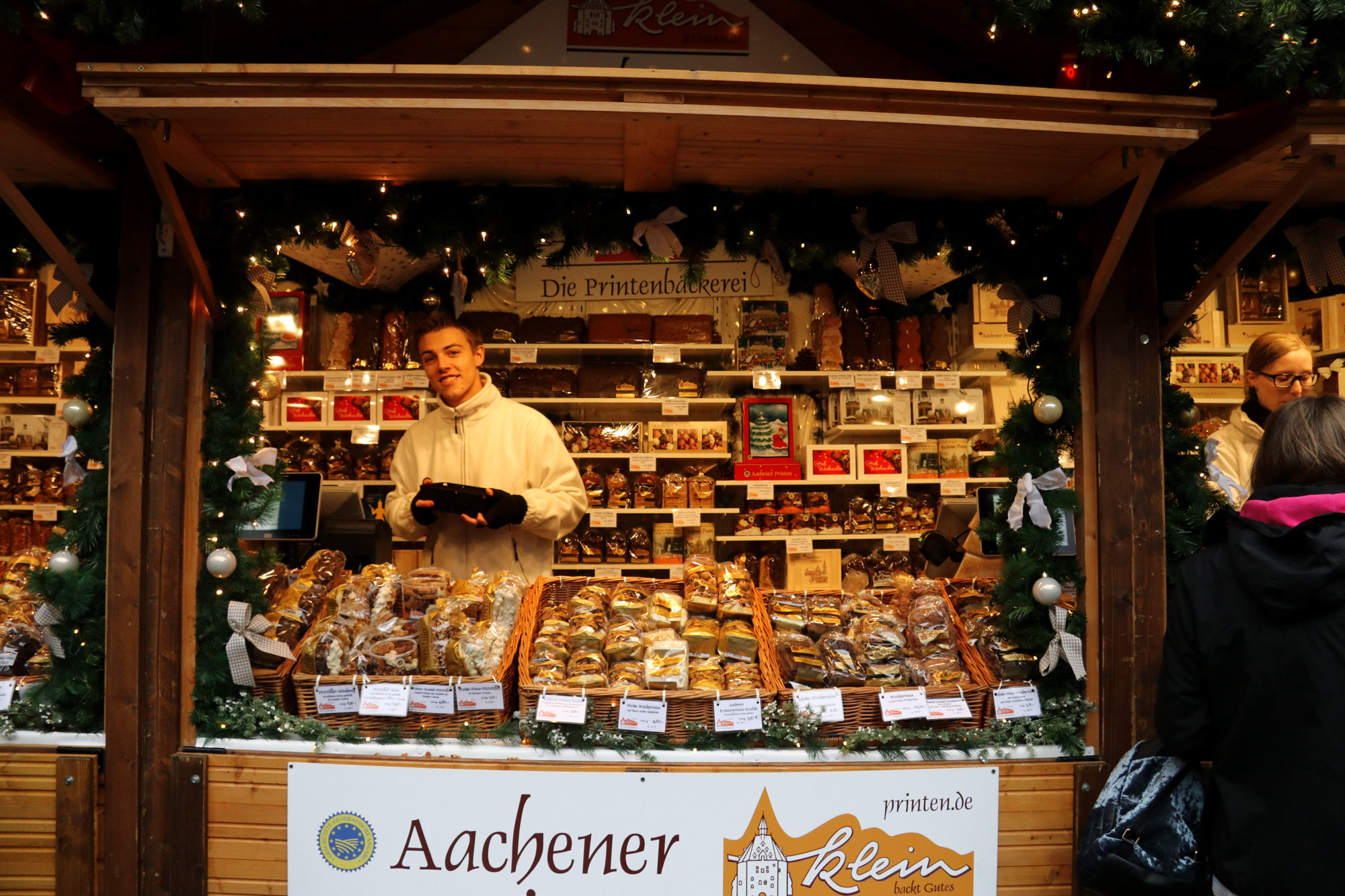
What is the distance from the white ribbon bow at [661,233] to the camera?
278 centimetres

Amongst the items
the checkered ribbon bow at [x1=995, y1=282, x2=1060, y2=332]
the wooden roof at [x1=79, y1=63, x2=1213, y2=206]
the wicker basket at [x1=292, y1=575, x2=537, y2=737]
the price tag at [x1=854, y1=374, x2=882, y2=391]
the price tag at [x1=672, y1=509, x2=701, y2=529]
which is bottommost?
the wicker basket at [x1=292, y1=575, x2=537, y2=737]

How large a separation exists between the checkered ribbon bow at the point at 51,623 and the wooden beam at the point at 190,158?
132cm

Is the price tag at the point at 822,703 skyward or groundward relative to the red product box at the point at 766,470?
groundward

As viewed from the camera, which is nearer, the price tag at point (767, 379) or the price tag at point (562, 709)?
the price tag at point (562, 709)

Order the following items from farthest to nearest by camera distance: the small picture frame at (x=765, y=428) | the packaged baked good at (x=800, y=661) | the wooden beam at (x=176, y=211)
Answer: the small picture frame at (x=765, y=428)
the packaged baked good at (x=800, y=661)
the wooden beam at (x=176, y=211)

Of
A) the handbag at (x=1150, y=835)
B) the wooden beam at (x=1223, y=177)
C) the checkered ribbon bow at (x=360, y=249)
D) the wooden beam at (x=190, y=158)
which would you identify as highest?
the wooden beam at (x=190, y=158)

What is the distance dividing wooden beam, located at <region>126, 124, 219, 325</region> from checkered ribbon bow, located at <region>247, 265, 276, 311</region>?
6.3 inches

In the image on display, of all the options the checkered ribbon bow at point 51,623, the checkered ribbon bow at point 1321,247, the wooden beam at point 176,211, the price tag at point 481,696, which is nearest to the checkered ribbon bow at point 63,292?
the wooden beam at point 176,211

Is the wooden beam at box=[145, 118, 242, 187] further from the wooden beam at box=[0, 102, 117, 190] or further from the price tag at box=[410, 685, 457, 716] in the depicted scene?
the price tag at box=[410, 685, 457, 716]

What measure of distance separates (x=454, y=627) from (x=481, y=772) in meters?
0.42

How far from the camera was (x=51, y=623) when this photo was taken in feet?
8.75

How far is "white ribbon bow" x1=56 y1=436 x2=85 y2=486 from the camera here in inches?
108

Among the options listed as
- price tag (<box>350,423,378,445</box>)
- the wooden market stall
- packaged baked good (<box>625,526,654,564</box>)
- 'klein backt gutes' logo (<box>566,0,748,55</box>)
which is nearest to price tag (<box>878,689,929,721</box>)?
the wooden market stall

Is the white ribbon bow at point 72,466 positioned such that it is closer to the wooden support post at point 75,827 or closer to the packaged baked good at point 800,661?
the wooden support post at point 75,827
